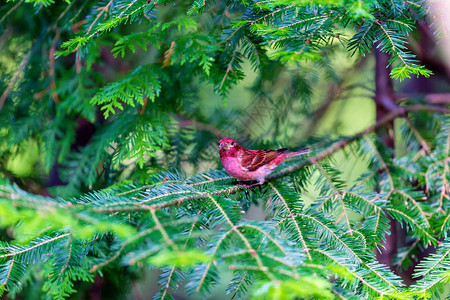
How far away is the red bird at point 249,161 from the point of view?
2391mm

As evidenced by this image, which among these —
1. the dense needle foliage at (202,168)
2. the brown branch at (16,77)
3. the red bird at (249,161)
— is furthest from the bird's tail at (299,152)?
the brown branch at (16,77)

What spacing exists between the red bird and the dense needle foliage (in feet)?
0.33

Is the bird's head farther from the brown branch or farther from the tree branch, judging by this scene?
the brown branch

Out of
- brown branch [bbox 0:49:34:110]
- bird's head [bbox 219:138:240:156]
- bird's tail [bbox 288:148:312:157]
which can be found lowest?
bird's tail [bbox 288:148:312:157]

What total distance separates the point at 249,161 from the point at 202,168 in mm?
1051

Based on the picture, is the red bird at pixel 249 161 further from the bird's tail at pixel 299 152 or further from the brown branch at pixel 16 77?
the brown branch at pixel 16 77

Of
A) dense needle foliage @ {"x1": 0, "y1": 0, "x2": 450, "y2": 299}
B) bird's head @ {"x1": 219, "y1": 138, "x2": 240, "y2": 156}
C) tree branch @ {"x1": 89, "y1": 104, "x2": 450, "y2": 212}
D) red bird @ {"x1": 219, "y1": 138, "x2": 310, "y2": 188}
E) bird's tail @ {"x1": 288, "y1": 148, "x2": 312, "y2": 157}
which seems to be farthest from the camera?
bird's tail @ {"x1": 288, "y1": 148, "x2": 312, "y2": 157}

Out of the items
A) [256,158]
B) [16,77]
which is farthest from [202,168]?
[16,77]

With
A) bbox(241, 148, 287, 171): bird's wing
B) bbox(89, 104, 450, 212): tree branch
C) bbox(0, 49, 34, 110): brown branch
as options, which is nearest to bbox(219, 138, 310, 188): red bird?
bbox(241, 148, 287, 171): bird's wing

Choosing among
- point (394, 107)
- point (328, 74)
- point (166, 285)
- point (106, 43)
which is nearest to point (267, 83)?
point (328, 74)

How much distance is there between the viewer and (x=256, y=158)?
2529mm

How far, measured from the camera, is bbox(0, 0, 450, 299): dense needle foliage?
130 centimetres

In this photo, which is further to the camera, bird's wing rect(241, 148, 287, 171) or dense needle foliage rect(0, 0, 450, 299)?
bird's wing rect(241, 148, 287, 171)

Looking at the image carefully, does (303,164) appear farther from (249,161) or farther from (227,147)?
(227,147)
